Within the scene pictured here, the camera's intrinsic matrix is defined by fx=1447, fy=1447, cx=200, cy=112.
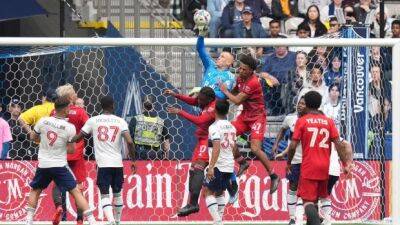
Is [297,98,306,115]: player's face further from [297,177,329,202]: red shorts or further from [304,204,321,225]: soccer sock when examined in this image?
[304,204,321,225]: soccer sock

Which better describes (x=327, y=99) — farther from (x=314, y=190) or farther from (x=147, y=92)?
(x=314, y=190)

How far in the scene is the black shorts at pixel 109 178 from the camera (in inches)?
746

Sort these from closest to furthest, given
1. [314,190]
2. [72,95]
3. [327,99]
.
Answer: [314,190] < [72,95] < [327,99]

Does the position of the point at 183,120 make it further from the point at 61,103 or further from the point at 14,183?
the point at 61,103

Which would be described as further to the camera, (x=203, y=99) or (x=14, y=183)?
(x=14, y=183)

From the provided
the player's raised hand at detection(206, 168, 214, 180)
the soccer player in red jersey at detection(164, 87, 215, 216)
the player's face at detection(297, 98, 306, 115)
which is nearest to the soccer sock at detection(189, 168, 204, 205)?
the soccer player in red jersey at detection(164, 87, 215, 216)

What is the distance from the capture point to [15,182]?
72.0 feet

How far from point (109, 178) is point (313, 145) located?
2962 mm

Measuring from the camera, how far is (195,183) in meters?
19.1

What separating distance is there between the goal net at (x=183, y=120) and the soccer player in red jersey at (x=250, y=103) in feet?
8.38

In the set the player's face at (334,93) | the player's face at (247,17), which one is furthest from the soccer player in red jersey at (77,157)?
the player's face at (247,17)

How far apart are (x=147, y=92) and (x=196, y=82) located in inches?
34.4

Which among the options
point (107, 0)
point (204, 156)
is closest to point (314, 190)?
point (204, 156)

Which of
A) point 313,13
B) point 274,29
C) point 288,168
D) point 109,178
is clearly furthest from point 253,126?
point 313,13
